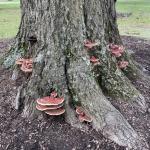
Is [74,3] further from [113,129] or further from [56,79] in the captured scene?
[113,129]

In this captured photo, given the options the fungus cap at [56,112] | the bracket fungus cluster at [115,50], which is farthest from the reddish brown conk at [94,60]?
the fungus cap at [56,112]

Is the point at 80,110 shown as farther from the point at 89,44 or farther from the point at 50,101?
the point at 89,44

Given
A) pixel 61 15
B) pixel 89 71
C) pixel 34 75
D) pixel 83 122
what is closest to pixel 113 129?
pixel 83 122

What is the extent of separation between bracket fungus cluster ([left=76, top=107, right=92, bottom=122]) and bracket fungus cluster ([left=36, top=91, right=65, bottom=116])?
0.20 meters

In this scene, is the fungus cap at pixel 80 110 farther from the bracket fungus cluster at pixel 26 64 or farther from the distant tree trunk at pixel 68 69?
the bracket fungus cluster at pixel 26 64

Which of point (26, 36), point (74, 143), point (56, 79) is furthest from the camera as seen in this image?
point (26, 36)

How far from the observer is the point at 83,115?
16.0 feet

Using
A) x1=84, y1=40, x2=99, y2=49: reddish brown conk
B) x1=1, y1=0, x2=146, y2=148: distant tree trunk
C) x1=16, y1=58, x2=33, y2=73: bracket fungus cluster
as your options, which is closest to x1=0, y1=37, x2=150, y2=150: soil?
x1=1, y1=0, x2=146, y2=148: distant tree trunk

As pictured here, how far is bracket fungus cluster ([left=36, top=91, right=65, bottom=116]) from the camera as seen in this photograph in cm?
466

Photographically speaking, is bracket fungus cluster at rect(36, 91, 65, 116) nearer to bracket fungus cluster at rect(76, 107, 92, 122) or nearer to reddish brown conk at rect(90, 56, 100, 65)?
bracket fungus cluster at rect(76, 107, 92, 122)

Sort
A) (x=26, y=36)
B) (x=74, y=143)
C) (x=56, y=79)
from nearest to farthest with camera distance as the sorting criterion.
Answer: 1. (x=74, y=143)
2. (x=56, y=79)
3. (x=26, y=36)

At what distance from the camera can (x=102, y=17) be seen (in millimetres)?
5684

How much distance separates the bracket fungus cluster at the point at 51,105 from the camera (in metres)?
4.66

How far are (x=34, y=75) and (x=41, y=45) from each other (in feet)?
1.33
